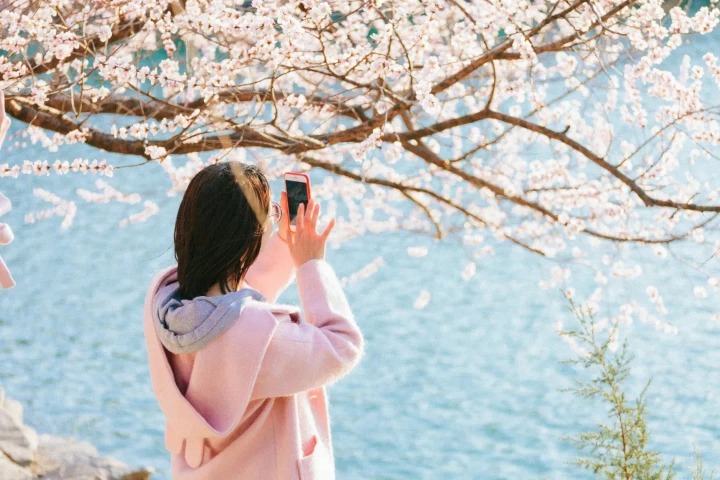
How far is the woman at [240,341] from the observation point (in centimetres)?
124

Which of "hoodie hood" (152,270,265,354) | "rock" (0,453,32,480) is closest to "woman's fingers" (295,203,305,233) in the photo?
"hoodie hood" (152,270,265,354)

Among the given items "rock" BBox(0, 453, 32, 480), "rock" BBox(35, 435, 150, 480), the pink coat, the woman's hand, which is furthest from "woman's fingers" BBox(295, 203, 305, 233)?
"rock" BBox(35, 435, 150, 480)

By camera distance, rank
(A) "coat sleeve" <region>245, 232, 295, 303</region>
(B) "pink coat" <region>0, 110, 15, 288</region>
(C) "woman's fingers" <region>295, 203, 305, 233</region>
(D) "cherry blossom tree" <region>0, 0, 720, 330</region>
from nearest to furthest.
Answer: (B) "pink coat" <region>0, 110, 15, 288</region> < (C) "woman's fingers" <region>295, 203, 305, 233</region> < (A) "coat sleeve" <region>245, 232, 295, 303</region> < (D) "cherry blossom tree" <region>0, 0, 720, 330</region>

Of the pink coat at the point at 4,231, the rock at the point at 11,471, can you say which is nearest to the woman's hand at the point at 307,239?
the pink coat at the point at 4,231

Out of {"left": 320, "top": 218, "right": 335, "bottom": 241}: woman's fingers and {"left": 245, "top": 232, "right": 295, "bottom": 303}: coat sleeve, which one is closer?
{"left": 320, "top": 218, "right": 335, "bottom": 241}: woman's fingers

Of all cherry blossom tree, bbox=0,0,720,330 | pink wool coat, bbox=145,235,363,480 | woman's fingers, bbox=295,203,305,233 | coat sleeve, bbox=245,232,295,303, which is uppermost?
cherry blossom tree, bbox=0,0,720,330

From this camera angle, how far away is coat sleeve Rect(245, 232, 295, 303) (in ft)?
4.94

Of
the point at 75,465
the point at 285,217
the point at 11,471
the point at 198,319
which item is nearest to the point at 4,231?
the point at 198,319

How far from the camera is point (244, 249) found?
1.26 meters

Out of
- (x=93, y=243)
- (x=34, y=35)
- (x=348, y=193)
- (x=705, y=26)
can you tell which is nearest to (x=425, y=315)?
(x=348, y=193)

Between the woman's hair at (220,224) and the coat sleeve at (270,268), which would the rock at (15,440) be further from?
the woman's hair at (220,224)

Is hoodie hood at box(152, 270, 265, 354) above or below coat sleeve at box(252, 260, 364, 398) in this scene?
above

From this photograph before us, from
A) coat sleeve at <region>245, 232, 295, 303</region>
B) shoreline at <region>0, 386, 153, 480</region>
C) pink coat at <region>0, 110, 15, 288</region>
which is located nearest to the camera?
pink coat at <region>0, 110, 15, 288</region>

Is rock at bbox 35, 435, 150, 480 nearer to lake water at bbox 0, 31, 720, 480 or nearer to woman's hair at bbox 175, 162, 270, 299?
lake water at bbox 0, 31, 720, 480
